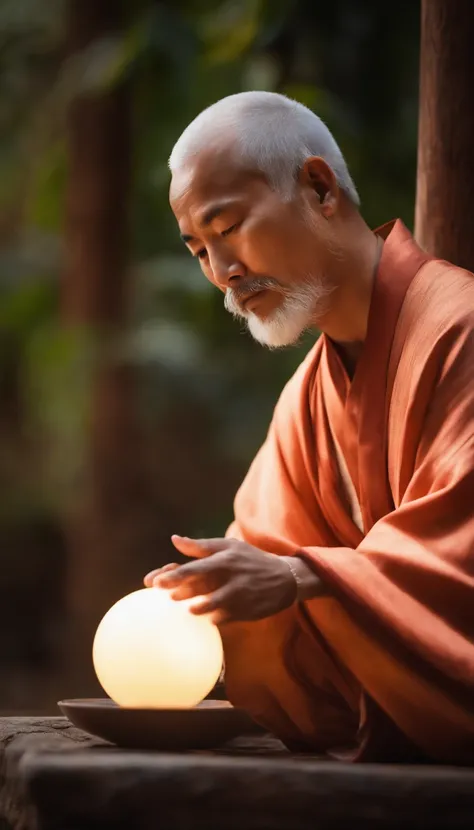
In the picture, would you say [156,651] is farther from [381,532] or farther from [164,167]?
[164,167]

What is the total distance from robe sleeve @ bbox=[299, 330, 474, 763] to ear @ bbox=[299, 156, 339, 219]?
0.49m

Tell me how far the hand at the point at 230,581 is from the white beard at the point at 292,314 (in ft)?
1.60

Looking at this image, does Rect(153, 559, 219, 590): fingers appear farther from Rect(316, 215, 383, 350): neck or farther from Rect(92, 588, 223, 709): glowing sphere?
Rect(316, 215, 383, 350): neck

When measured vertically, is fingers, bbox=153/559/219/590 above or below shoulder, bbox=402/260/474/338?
below

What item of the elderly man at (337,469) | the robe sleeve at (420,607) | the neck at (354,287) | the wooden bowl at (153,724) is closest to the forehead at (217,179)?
the elderly man at (337,469)

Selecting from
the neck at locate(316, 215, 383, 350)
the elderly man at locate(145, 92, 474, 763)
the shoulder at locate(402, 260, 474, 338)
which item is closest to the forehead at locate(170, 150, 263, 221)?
the elderly man at locate(145, 92, 474, 763)

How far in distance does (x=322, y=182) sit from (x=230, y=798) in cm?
113

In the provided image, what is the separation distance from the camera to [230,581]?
1.95 meters

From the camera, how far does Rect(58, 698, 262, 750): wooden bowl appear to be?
199 cm

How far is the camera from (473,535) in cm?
199

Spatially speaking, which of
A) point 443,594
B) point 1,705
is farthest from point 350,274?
point 1,705

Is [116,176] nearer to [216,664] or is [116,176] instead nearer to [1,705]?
[1,705]

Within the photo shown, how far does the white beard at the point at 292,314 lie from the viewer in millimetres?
2266

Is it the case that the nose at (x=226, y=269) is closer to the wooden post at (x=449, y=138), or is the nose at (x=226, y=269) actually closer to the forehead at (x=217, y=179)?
the forehead at (x=217, y=179)
